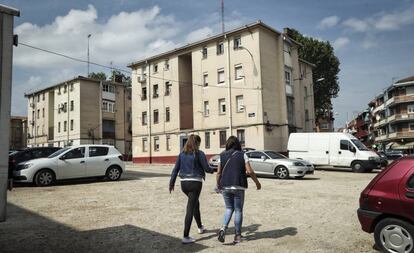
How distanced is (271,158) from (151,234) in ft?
40.6

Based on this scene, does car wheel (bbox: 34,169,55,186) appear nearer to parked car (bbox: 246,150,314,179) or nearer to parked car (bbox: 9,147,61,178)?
parked car (bbox: 9,147,61,178)

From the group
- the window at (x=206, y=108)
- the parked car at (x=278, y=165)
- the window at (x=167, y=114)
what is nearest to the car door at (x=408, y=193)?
the parked car at (x=278, y=165)

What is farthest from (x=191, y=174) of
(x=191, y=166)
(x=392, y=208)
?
(x=392, y=208)

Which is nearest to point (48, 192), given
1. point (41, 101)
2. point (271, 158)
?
point (271, 158)

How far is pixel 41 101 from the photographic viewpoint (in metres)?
59.5

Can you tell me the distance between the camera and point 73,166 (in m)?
15.5

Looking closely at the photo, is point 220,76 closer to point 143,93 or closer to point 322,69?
point 143,93

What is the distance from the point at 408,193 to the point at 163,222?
4825 millimetres

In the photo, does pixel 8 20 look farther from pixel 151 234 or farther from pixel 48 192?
pixel 48 192

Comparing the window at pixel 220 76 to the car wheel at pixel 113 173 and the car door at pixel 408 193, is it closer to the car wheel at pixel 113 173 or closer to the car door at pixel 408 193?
the car wheel at pixel 113 173

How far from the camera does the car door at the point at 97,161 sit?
630 inches

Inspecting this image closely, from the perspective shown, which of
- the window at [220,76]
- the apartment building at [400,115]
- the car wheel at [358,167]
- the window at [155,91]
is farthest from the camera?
the apartment building at [400,115]

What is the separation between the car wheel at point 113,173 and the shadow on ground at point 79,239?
843cm

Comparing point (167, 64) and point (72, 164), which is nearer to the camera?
point (72, 164)
